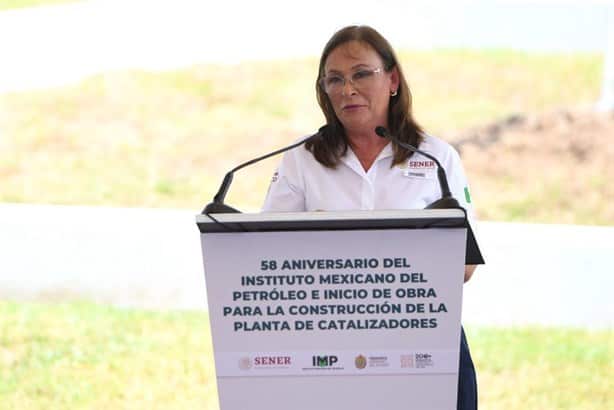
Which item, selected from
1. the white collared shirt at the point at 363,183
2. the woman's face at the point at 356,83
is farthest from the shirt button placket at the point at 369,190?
the woman's face at the point at 356,83

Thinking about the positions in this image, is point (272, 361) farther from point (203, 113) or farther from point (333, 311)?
point (203, 113)

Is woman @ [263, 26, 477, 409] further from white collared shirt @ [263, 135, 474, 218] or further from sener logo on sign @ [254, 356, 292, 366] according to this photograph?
sener logo on sign @ [254, 356, 292, 366]

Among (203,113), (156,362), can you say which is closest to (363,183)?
(156,362)

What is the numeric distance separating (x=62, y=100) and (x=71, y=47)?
1.70 ft

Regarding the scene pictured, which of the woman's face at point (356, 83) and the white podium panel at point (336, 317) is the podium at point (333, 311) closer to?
the white podium panel at point (336, 317)

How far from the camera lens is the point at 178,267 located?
620cm

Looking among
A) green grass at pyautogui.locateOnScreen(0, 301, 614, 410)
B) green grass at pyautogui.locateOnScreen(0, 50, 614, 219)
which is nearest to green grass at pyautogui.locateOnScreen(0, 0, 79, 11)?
green grass at pyautogui.locateOnScreen(0, 50, 614, 219)

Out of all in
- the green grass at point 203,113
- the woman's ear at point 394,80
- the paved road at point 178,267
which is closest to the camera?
the woman's ear at point 394,80

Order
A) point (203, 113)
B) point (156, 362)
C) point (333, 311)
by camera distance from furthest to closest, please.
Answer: point (203, 113)
point (156, 362)
point (333, 311)

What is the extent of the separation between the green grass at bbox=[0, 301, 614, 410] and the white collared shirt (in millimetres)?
2470

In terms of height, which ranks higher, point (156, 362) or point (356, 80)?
point (356, 80)

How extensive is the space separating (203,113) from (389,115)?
6349 millimetres

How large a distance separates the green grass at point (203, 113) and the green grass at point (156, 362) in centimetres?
228

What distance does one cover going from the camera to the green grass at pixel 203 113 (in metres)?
8.11
